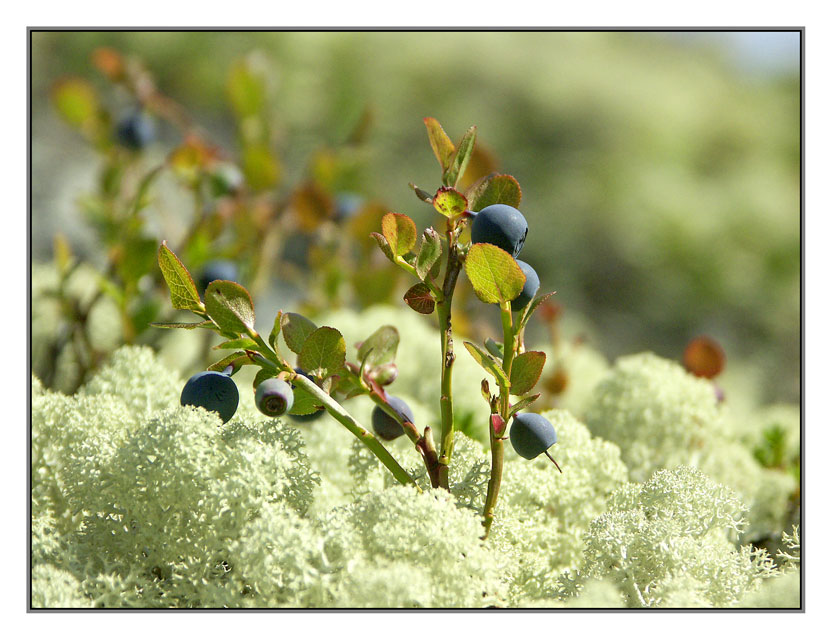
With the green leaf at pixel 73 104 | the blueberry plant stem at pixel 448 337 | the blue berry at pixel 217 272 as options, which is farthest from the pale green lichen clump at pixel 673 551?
the green leaf at pixel 73 104

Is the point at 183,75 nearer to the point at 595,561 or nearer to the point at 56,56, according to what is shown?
the point at 56,56

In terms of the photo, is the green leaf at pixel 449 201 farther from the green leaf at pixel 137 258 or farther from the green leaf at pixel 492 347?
the green leaf at pixel 137 258

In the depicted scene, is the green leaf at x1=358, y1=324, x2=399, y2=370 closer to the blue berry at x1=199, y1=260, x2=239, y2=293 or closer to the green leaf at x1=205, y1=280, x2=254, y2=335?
the green leaf at x1=205, y1=280, x2=254, y2=335

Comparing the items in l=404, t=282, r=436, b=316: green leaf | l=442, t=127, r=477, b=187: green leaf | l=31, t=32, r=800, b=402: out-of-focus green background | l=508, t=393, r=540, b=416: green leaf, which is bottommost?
l=508, t=393, r=540, b=416: green leaf

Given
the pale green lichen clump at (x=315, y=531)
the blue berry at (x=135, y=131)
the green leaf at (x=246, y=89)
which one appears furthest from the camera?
the green leaf at (x=246, y=89)

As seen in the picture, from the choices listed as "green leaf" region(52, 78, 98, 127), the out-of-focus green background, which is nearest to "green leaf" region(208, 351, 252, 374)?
"green leaf" region(52, 78, 98, 127)
